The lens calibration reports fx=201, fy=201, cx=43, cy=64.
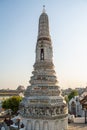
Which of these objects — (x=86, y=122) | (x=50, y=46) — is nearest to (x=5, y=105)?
(x=86, y=122)

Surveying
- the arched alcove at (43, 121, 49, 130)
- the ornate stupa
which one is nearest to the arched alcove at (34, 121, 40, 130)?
the ornate stupa

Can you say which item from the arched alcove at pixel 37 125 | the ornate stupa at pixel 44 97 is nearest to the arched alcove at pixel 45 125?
the ornate stupa at pixel 44 97

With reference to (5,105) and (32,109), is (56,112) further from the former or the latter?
(5,105)

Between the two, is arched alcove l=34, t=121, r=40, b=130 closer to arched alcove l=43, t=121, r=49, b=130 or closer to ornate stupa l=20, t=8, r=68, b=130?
ornate stupa l=20, t=8, r=68, b=130

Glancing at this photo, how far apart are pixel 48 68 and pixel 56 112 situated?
208 inches

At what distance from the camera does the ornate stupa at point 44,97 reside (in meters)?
20.7

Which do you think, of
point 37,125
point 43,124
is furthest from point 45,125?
point 37,125

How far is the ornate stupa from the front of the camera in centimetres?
2073

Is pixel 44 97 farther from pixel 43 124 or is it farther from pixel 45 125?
pixel 45 125

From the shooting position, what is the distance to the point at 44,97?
21.4 m

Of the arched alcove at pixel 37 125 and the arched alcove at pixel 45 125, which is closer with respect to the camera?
the arched alcove at pixel 45 125

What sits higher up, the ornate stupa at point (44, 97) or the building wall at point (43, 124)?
the ornate stupa at point (44, 97)

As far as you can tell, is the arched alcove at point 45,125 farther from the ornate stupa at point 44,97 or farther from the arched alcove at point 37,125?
the arched alcove at point 37,125

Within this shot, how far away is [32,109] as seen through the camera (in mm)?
21047
